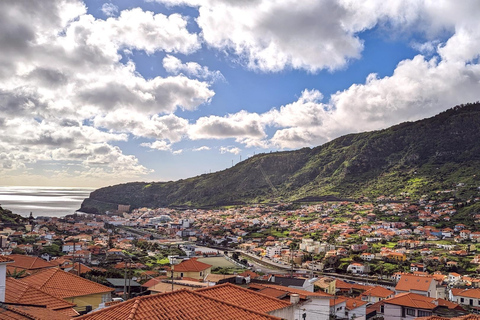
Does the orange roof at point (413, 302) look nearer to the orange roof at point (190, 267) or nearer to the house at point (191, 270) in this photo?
the house at point (191, 270)

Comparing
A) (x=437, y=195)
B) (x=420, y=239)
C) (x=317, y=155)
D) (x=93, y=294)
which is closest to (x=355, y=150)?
(x=317, y=155)

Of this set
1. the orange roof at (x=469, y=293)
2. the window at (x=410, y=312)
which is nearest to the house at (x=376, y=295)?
the orange roof at (x=469, y=293)

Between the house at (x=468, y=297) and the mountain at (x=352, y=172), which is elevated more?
the mountain at (x=352, y=172)

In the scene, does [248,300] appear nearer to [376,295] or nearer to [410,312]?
[410,312]

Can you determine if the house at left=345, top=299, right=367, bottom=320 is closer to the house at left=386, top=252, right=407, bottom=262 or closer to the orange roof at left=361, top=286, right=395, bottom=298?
the orange roof at left=361, top=286, right=395, bottom=298

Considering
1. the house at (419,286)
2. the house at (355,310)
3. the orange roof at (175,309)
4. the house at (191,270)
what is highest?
the orange roof at (175,309)

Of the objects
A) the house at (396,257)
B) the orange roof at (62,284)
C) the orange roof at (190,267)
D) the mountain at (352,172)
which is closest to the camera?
the orange roof at (62,284)
